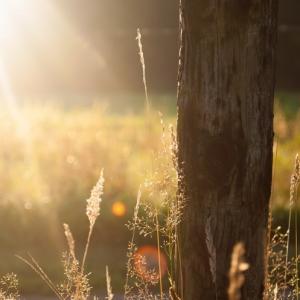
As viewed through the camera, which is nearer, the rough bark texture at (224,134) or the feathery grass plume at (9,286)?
the rough bark texture at (224,134)

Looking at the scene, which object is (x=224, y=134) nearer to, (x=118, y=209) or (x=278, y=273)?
(x=278, y=273)

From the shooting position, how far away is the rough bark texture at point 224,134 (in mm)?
3158

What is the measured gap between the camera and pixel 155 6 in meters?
27.9

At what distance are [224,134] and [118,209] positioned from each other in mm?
4733

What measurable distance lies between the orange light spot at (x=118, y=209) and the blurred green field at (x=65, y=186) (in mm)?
36

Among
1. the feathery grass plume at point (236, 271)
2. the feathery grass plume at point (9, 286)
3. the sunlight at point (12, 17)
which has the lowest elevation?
the feathery grass plume at point (9, 286)

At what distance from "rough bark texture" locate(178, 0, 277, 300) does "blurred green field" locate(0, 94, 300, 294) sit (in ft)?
8.80

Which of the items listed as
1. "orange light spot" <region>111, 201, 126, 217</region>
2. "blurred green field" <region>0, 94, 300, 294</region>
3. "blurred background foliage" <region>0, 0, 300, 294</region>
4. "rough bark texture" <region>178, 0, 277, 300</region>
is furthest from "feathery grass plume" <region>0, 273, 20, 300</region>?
"orange light spot" <region>111, 201, 126, 217</region>

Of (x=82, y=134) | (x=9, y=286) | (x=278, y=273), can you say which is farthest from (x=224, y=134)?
(x=82, y=134)

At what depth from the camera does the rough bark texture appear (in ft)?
10.4

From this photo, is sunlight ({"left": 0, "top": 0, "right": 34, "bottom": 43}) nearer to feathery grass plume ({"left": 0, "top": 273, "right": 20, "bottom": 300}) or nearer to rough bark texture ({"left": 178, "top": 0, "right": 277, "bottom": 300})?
feathery grass plume ({"left": 0, "top": 273, "right": 20, "bottom": 300})

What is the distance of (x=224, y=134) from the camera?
3211 millimetres

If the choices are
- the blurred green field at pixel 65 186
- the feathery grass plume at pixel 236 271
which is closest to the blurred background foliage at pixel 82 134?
the blurred green field at pixel 65 186

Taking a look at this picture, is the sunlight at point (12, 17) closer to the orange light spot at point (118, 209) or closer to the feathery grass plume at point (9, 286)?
the orange light spot at point (118, 209)
